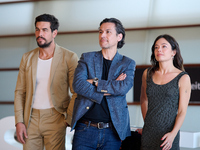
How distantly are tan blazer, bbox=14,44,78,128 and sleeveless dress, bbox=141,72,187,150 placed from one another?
0.60 metres

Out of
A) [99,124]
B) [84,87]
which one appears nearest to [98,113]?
[99,124]

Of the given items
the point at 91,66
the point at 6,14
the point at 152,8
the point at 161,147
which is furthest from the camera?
the point at 6,14

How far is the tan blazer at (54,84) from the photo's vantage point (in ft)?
6.97

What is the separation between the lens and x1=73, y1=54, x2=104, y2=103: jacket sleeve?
1699 millimetres

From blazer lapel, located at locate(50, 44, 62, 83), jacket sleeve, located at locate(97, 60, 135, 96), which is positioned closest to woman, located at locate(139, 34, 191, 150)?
jacket sleeve, located at locate(97, 60, 135, 96)

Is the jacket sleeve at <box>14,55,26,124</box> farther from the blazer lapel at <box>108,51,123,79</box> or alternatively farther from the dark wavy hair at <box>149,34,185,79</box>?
the dark wavy hair at <box>149,34,185,79</box>

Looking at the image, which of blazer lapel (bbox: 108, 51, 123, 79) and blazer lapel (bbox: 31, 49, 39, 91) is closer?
blazer lapel (bbox: 108, 51, 123, 79)

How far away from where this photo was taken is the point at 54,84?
213 cm

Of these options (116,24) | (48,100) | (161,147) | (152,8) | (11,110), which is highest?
(152,8)

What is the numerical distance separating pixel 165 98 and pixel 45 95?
2.90 feet

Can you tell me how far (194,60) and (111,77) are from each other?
96.8 inches

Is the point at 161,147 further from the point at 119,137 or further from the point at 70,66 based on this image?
the point at 70,66

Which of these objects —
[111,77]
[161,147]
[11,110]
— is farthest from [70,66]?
[11,110]

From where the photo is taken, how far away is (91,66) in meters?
Answer: 1.81
